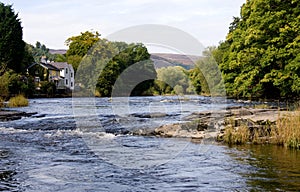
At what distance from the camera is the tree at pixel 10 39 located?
6394 cm

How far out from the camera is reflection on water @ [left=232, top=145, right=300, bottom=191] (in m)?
8.36

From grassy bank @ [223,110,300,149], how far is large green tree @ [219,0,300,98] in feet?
63.0


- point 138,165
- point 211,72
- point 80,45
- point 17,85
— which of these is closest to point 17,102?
point 17,85

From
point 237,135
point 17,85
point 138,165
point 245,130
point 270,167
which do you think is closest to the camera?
point 270,167

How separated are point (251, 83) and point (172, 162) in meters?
28.2

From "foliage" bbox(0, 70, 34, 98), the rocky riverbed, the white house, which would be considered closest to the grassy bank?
the rocky riverbed

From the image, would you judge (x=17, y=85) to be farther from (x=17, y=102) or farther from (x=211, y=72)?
(x=211, y=72)

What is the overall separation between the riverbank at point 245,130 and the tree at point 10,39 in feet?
164

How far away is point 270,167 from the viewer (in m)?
10.2

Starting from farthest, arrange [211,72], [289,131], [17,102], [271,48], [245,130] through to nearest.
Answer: [211,72] → [17,102] → [271,48] → [245,130] → [289,131]

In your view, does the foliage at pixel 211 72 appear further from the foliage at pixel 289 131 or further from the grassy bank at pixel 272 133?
the foliage at pixel 289 131

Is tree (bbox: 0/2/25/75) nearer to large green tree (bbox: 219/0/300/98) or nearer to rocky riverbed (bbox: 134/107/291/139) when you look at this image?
large green tree (bbox: 219/0/300/98)

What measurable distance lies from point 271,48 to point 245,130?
74.7ft

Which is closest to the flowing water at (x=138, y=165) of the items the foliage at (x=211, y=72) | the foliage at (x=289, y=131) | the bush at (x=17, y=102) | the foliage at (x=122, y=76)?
the foliage at (x=289, y=131)
